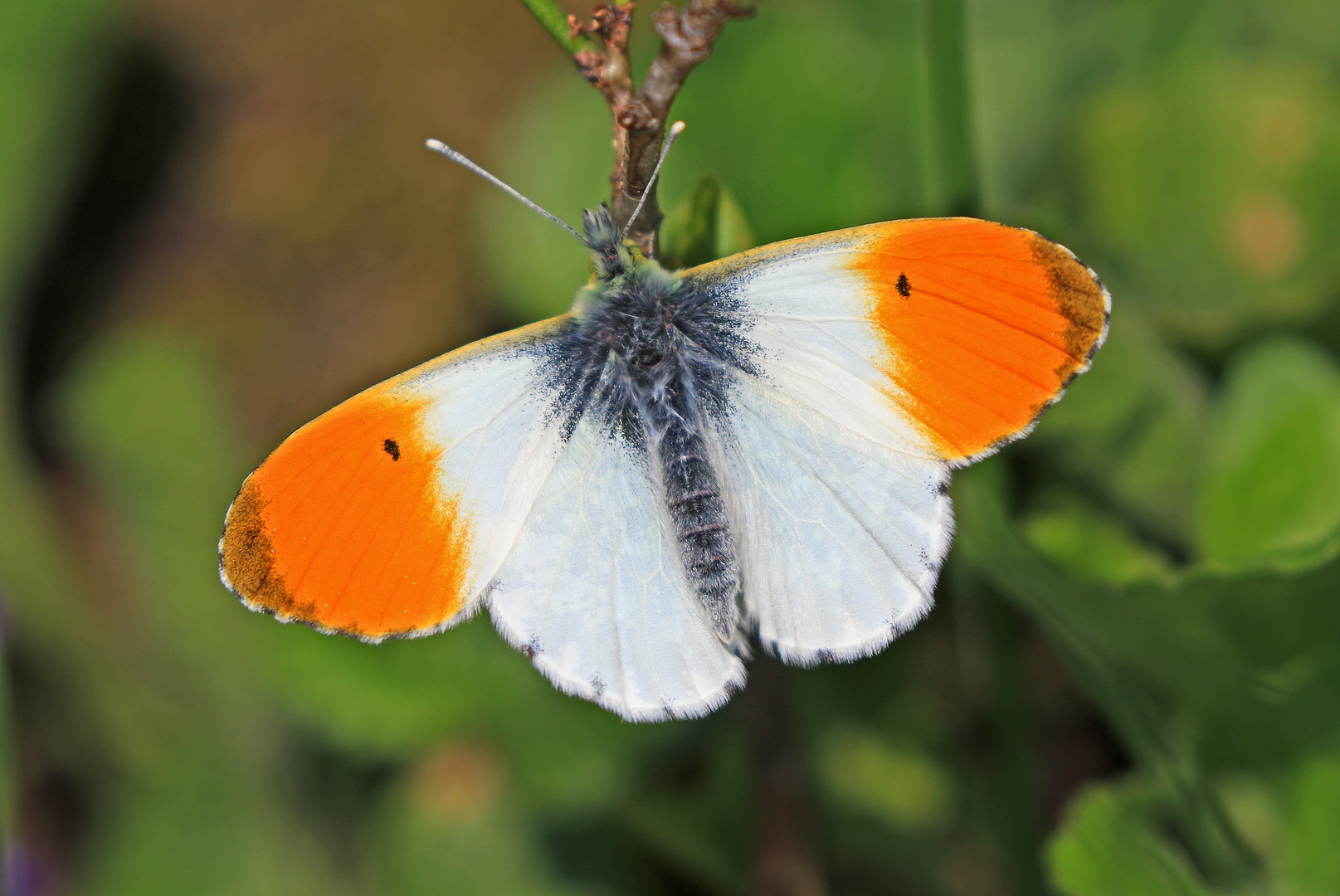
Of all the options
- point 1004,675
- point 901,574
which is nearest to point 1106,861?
point 1004,675

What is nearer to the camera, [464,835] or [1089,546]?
[1089,546]

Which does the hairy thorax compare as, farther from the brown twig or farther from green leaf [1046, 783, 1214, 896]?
green leaf [1046, 783, 1214, 896]

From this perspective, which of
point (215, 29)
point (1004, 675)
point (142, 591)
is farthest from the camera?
point (215, 29)

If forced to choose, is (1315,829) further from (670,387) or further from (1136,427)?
(670,387)

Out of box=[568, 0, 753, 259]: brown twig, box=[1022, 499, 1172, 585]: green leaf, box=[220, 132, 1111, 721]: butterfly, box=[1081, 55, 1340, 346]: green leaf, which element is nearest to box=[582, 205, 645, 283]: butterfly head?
box=[220, 132, 1111, 721]: butterfly

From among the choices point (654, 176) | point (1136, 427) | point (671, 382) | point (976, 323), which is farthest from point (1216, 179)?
point (654, 176)

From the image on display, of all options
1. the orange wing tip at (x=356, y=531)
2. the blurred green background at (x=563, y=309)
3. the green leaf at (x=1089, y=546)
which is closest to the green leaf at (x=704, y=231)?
the blurred green background at (x=563, y=309)

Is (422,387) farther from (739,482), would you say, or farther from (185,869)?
(185,869)
